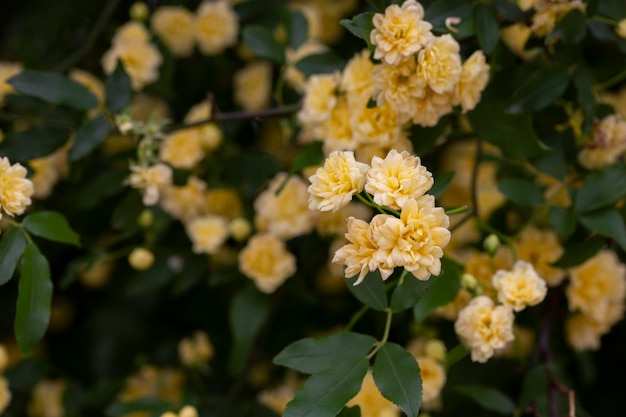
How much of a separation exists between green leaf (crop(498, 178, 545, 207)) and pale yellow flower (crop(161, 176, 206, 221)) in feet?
1.53

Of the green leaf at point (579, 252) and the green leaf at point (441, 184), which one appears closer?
the green leaf at point (441, 184)

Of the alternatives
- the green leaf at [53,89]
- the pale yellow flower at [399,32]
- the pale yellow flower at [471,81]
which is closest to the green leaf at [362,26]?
the pale yellow flower at [399,32]

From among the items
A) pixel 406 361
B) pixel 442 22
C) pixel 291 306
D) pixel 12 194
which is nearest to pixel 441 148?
pixel 291 306

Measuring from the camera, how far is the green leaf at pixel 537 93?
1.02m

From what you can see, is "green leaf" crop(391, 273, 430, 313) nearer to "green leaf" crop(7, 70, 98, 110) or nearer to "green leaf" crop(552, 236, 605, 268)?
"green leaf" crop(552, 236, 605, 268)

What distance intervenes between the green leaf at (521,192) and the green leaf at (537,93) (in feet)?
0.30

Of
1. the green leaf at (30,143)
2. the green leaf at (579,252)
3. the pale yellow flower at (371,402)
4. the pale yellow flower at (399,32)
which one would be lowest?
the pale yellow flower at (371,402)

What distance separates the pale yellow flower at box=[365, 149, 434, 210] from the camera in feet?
2.54

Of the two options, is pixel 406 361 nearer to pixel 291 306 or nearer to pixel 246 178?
pixel 246 178

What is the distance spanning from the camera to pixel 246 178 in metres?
1.27

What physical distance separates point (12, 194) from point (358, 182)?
0.36m

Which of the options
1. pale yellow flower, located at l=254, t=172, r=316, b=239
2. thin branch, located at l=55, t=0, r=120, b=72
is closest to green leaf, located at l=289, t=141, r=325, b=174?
pale yellow flower, located at l=254, t=172, r=316, b=239

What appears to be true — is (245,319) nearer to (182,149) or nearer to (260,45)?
(182,149)

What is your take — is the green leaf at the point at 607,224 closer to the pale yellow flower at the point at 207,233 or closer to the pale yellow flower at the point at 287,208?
the pale yellow flower at the point at 287,208
